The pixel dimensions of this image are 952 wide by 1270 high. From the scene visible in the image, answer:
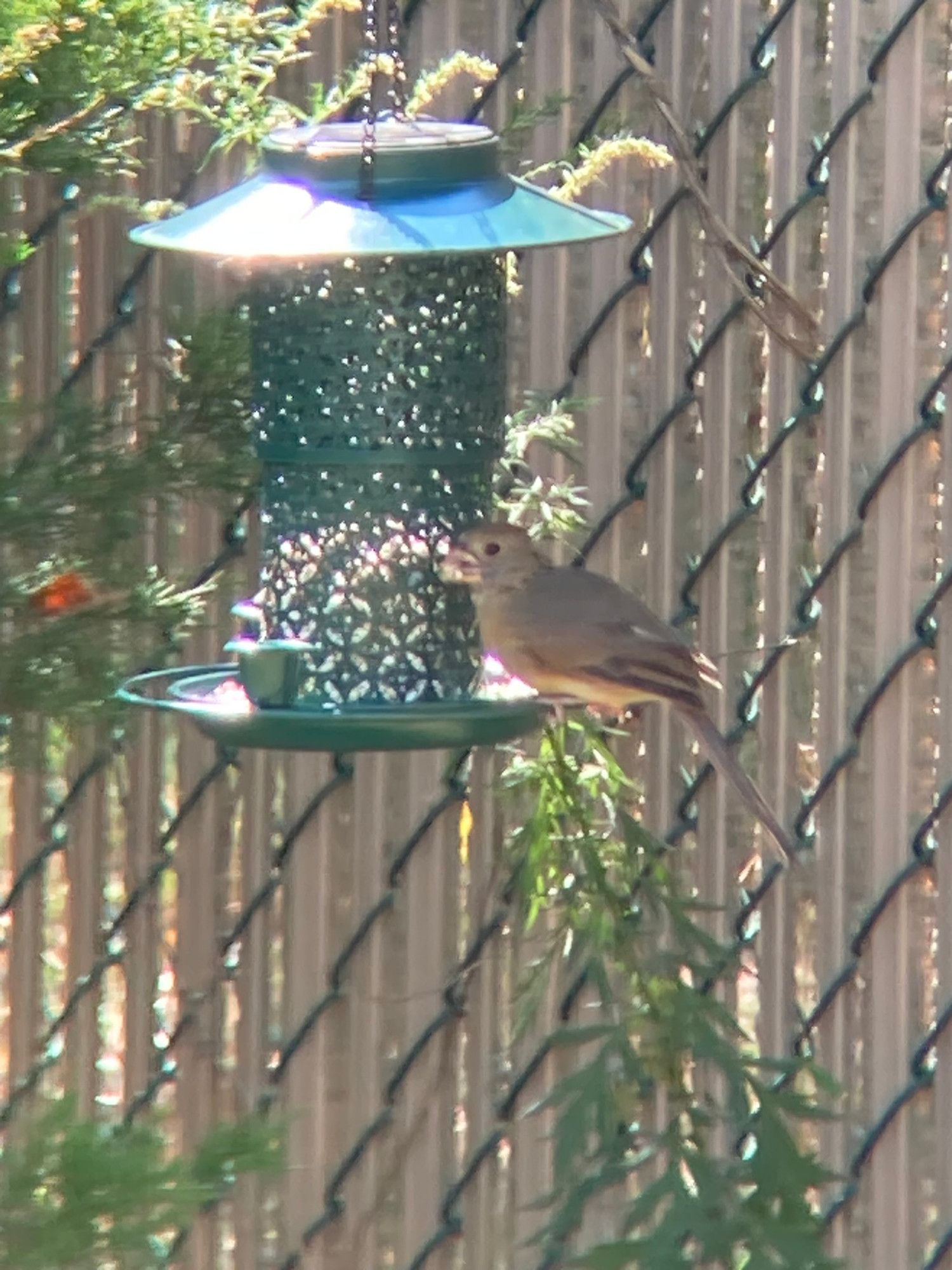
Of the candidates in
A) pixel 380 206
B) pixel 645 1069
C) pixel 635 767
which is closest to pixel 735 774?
pixel 635 767

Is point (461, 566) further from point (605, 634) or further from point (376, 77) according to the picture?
point (376, 77)

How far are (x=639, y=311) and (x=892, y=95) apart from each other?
41 centimetres

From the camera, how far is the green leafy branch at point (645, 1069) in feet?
8.11

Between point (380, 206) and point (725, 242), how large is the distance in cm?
67

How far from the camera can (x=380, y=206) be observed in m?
2.23

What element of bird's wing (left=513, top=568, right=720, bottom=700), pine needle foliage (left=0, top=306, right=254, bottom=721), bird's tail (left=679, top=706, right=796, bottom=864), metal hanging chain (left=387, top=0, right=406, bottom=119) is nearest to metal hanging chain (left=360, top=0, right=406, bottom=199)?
metal hanging chain (left=387, top=0, right=406, bottom=119)

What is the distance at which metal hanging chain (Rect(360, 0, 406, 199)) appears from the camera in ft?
7.37

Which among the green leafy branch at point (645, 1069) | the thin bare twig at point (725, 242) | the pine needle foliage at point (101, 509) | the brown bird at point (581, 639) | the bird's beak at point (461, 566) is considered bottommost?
the green leafy branch at point (645, 1069)

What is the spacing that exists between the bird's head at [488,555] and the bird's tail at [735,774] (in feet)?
0.89

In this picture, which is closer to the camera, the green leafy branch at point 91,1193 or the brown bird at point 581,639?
the green leafy branch at point 91,1193

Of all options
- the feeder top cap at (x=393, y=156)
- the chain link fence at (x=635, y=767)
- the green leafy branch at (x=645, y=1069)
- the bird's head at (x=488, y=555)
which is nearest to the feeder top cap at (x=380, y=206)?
the feeder top cap at (x=393, y=156)

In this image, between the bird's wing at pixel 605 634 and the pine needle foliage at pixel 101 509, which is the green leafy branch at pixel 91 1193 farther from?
the bird's wing at pixel 605 634

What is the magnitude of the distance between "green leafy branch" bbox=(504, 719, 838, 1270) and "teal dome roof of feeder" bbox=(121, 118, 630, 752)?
182 mm

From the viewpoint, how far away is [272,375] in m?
2.52
